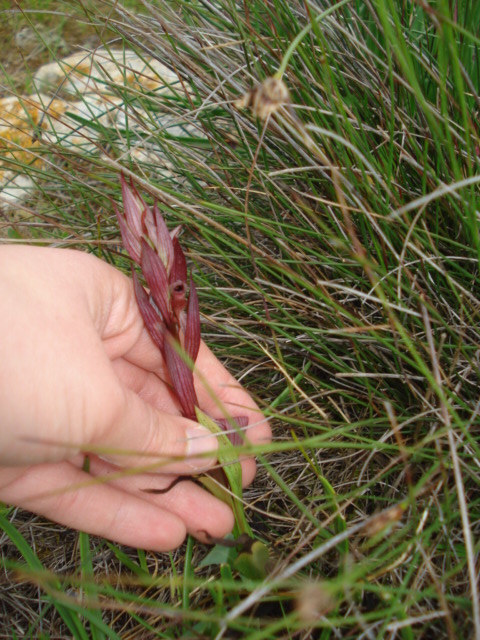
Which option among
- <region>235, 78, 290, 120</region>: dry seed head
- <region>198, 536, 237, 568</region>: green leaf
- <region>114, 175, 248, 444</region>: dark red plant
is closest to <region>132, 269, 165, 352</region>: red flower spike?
<region>114, 175, 248, 444</region>: dark red plant

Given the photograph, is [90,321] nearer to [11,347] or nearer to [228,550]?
[11,347]

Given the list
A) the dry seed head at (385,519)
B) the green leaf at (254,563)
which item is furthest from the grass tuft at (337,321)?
the dry seed head at (385,519)

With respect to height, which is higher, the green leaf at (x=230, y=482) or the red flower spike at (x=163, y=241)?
the red flower spike at (x=163, y=241)

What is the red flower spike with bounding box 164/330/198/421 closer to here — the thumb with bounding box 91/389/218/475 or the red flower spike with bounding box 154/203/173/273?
the thumb with bounding box 91/389/218/475

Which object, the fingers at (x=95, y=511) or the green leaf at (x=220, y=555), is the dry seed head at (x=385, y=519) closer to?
the green leaf at (x=220, y=555)

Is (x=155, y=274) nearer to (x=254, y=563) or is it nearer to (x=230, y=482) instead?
(x=230, y=482)

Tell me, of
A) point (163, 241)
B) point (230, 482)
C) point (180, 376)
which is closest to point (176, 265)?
point (163, 241)

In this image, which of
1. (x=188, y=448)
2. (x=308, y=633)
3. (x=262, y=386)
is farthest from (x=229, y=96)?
(x=308, y=633)
